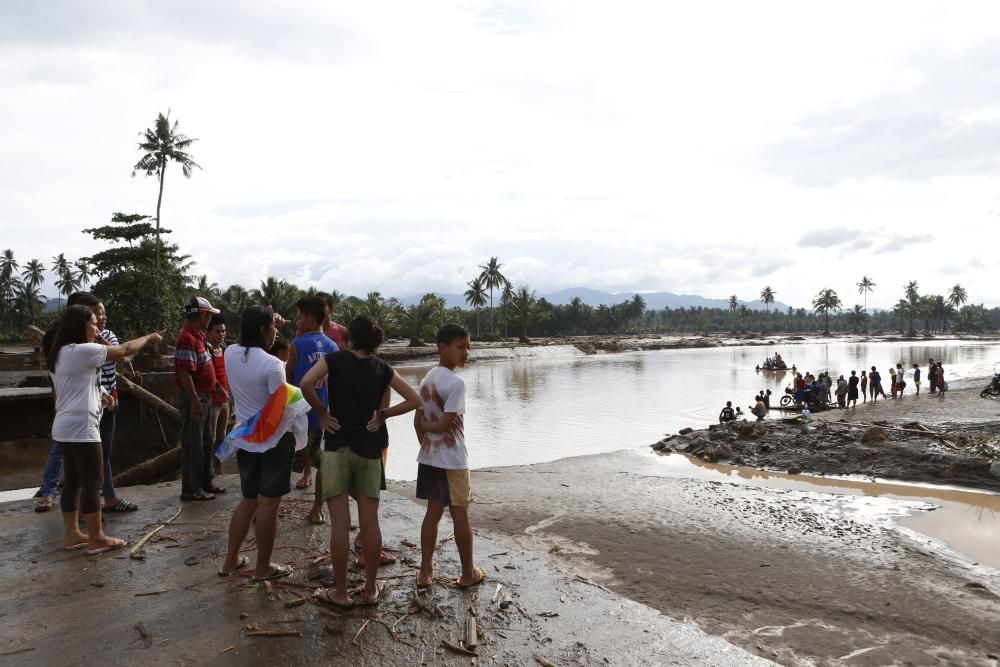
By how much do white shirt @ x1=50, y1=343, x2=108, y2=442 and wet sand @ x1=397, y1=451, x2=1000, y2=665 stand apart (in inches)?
148

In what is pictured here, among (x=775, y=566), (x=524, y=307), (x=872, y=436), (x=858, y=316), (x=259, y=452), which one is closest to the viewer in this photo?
(x=259, y=452)

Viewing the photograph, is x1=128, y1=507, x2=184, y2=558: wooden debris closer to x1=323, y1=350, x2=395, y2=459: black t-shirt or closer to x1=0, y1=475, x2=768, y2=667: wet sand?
x1=0, y1=475, x2=768, y2=667: wet sand

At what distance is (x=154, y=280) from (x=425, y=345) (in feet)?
94.8

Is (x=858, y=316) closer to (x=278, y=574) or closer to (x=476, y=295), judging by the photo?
(x=476, y=295)

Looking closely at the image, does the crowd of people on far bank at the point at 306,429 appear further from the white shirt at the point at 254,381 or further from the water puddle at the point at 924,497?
the water puddle at the point at 924,497

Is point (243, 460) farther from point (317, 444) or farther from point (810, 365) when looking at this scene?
point (810, 365)

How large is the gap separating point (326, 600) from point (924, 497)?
393 inches

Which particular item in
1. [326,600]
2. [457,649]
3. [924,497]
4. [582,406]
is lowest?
[582,406]

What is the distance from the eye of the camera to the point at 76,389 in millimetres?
4188

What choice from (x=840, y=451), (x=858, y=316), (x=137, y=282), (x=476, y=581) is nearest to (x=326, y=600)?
(x=476, y=581)

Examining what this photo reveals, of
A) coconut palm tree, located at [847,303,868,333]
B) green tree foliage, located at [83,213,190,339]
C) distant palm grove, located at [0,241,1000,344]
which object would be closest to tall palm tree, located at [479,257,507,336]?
distant palm grove, located at [0,241,1000,344]

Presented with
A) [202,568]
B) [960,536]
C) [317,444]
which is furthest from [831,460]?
[202,568]

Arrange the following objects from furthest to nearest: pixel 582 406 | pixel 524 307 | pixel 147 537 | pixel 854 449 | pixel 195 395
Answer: pixel 524 307 → pixel 582 406 → pixel 854 449 → pixel 195 395 → pixel 147 537

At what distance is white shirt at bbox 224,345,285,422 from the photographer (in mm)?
3881
